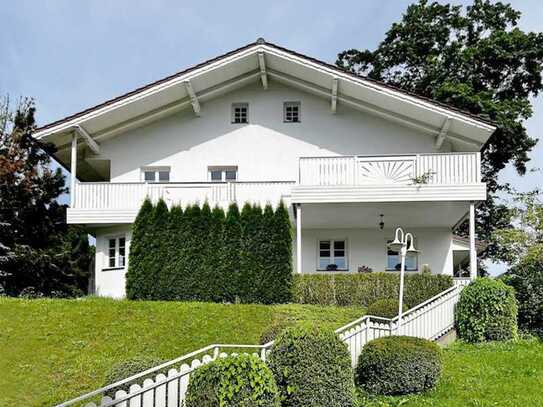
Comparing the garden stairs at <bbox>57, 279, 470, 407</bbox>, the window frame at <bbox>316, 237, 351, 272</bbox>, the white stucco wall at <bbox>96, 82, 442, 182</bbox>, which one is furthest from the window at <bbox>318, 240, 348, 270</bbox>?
the garden stairs at <bbox>57, 279, 470, 407</bbox>

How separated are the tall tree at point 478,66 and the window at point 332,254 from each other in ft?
34.5

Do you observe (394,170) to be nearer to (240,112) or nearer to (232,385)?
(240,112)

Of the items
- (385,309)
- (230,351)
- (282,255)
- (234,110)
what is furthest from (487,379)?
(234,110)

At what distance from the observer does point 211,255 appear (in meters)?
22.2

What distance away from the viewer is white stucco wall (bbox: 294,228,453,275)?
25375 millimetres

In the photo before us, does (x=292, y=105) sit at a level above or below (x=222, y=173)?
above

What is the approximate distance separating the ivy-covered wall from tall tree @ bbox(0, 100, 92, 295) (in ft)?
22.6

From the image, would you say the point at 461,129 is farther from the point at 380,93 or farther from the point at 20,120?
the point at 20,120

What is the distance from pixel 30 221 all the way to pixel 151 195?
24.9 ft

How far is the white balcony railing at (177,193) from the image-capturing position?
23.6 meters

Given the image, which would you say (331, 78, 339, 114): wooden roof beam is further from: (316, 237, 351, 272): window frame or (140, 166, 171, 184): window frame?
(140, 166, 171, 184): window frame

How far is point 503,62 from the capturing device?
34.2 meters

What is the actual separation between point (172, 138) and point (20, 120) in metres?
7.57

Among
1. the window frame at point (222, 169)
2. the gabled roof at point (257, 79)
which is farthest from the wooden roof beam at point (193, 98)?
the window frame at point (222, 169)
